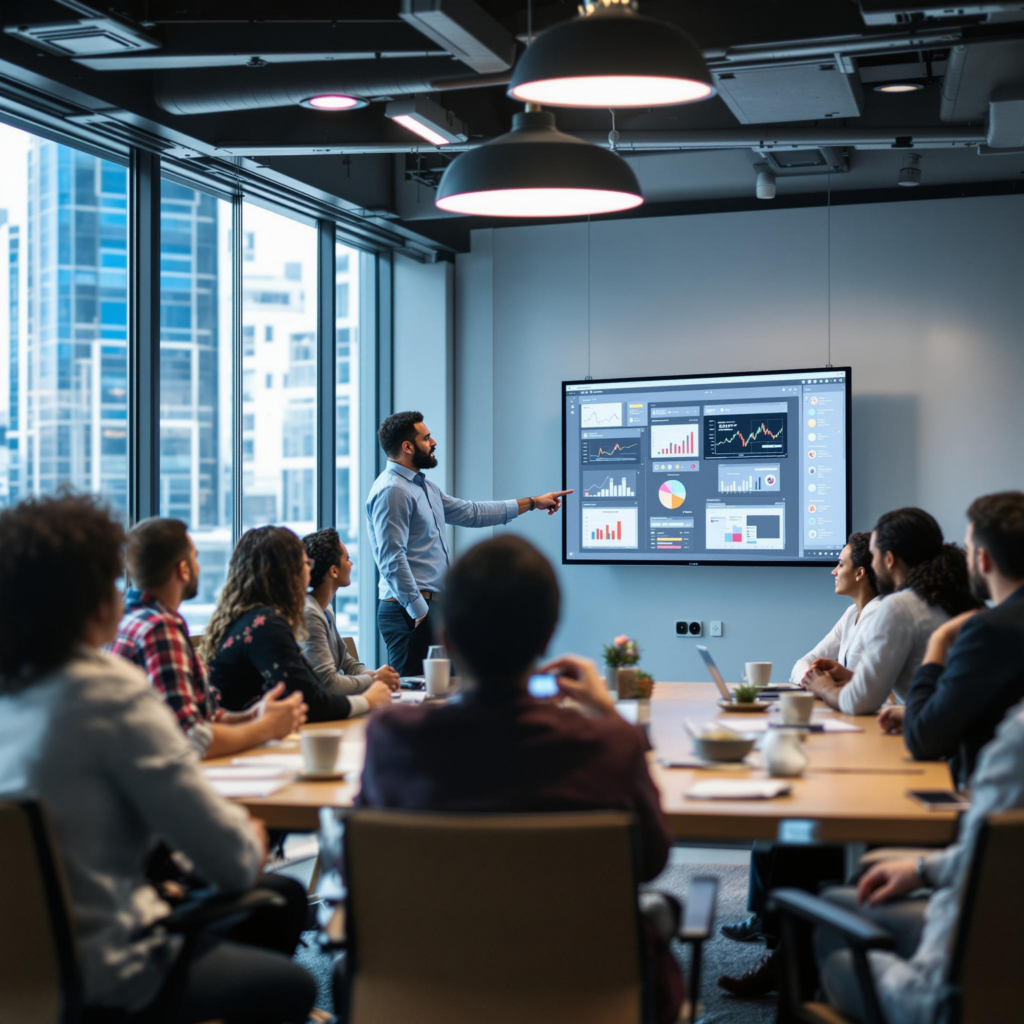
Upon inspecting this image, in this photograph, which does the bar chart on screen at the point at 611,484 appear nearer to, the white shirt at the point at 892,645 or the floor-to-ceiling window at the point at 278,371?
the floor-to-ceiling window at the point at 278,371

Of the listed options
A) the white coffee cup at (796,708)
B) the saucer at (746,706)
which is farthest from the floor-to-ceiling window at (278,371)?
the white coffee cup at (796,708)

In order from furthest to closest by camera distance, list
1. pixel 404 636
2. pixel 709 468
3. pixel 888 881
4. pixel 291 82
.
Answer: pixel 709 468
pixel 404 636
pixel 291 82
pixel 888 881

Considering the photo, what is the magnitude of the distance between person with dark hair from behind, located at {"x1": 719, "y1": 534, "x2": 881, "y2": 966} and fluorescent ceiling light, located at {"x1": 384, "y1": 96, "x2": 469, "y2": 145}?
8.06ft

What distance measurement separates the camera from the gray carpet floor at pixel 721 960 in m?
A: 3.34

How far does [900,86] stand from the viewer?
573 centimetres

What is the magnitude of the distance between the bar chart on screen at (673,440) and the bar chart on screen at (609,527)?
37cm

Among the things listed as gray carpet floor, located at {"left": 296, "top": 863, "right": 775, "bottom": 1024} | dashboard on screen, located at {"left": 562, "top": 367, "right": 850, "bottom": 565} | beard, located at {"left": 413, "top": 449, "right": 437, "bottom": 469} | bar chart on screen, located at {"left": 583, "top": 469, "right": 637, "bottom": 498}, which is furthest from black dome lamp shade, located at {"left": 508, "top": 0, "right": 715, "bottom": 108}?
bar chart on screen, located at {"left": 583, "top": 469, "right": 637, "bottom": 498}

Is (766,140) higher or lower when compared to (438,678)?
higher

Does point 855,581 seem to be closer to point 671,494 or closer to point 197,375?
point 671,494

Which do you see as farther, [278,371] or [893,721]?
[278,371]

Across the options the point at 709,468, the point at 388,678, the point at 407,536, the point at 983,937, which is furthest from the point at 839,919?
the point at 709,468

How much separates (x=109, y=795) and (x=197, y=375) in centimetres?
415

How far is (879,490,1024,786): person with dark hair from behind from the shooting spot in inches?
96.2

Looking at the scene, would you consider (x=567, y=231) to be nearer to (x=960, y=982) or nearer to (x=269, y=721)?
(x=269, y=721)
